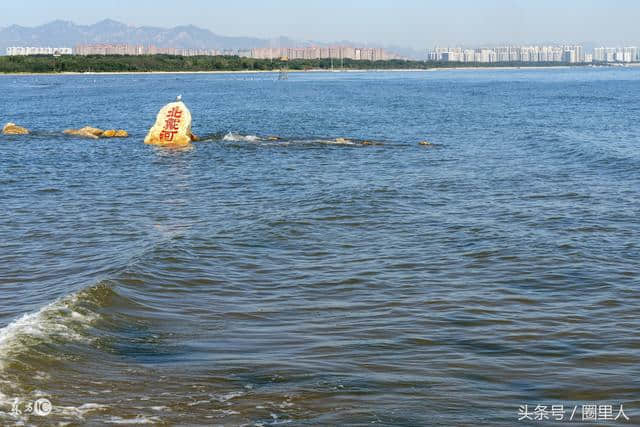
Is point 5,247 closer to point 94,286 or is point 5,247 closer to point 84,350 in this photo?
point 94,286

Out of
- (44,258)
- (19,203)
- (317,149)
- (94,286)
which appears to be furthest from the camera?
(317,149)

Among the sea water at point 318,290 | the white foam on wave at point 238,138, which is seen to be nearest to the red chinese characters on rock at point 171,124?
the white foam on wave at point 238,138

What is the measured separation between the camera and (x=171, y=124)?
34.0 meters

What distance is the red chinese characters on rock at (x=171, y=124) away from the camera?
33906 mm

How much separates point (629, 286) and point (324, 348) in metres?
5.33

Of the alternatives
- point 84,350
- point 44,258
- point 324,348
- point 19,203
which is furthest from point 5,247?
point 324,348

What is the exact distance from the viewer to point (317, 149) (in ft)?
104

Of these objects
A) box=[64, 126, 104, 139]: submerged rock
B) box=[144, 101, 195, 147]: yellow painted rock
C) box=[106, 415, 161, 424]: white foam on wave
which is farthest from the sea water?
box=[64, 126, 104, 139]: submerged rock

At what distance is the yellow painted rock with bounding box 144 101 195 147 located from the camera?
33.8 m

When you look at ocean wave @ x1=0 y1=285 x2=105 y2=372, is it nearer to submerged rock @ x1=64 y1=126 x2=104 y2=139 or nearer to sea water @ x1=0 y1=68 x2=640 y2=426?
sea water @ x1=0 y1=68 x2=640 y2=426

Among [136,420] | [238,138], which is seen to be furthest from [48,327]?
[238,138]

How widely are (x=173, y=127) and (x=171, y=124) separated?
0.19m

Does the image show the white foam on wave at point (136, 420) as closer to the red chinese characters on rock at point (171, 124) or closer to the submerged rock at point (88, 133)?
the red chinese characters on rock at point (171, 124)

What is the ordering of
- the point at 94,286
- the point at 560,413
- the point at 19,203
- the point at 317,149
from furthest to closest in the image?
the point at 317,149 < the point at 19,203 < the point at 94,286 < the point at 560,413
